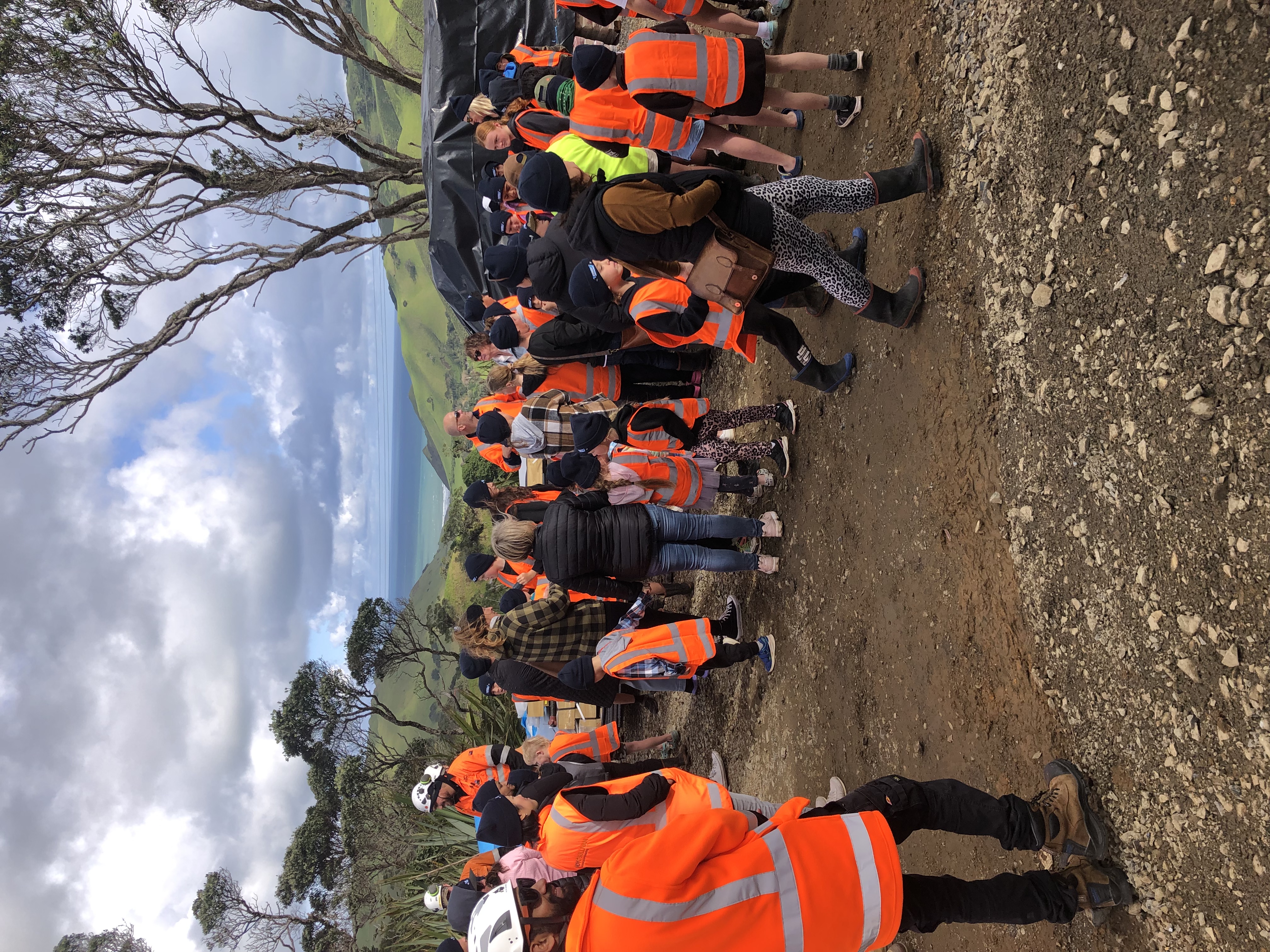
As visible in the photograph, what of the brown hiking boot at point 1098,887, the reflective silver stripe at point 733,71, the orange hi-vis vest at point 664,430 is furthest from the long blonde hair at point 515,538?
the brown hiking boot at point 1098,887

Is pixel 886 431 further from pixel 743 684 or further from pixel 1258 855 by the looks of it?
pixel 743 684

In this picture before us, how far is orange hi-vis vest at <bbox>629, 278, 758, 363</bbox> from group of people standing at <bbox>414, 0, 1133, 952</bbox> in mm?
17

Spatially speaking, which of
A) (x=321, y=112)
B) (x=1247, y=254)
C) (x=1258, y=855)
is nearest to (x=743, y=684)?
(x=1258, y=855)

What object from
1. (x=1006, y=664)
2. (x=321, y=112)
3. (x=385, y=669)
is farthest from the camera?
(x=385, y=669)

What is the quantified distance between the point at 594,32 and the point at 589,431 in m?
5.46

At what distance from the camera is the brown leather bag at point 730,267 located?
Answer: 3119 millimetres

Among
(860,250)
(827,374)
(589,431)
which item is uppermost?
(860,250)

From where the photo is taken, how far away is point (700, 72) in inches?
135

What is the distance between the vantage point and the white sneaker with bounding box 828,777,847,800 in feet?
13.8

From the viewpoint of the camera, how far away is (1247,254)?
6.31ft

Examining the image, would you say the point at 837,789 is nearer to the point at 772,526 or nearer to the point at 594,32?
the point at 772,526

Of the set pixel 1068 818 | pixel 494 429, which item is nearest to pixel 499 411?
pixel 494 429

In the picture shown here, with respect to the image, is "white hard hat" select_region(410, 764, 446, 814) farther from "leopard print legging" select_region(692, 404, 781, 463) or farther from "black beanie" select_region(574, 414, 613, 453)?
"leopard print legging" select_region(692, 404, 781, 463)

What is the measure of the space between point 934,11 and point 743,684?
198 inches
